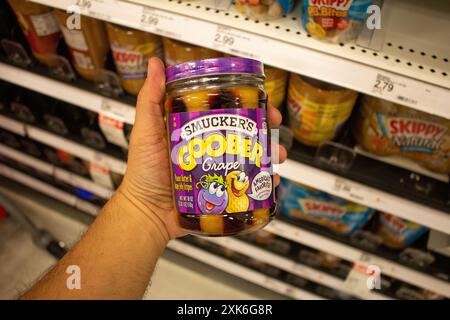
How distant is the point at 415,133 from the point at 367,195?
21 centimetres

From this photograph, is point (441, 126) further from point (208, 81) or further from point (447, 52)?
point (208, 81)

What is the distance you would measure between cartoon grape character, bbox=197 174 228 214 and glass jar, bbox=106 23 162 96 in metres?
0.57

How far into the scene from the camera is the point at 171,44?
102cm

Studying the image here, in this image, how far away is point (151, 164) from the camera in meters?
0.98

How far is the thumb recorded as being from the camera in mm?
842

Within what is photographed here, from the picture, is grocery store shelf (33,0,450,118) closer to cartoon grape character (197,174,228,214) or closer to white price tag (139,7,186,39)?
white price tag (139,7,186,39)

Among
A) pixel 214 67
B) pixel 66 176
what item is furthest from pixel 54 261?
pixel 214 67

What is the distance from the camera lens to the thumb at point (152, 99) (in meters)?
0.84

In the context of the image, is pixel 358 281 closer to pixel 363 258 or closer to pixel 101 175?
pixel 363 258

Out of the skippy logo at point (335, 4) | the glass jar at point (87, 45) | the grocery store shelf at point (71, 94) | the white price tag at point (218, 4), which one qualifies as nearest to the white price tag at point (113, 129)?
the grocery store shelf at point (71, 94)

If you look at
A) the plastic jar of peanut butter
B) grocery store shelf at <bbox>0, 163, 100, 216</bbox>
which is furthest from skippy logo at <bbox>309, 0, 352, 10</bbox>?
grocery store shelf at <bbox>0, 163, 100, 216</bbox>
